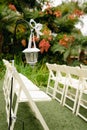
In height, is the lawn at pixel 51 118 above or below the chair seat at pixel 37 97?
below

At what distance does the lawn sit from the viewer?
578 centimetres

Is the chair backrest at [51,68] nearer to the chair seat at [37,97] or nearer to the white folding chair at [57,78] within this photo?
the white folding chair at [57,78]

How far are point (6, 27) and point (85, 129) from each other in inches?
353

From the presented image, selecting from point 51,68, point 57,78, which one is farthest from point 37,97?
point 51,68

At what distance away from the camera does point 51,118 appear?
6.41m

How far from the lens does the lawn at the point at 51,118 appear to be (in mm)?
5781

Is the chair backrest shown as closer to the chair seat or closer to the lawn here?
the lawn

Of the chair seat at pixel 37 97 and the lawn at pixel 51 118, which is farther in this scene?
the lawn at pixel 51 118

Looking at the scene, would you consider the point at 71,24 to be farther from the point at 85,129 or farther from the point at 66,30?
the point at 85,129

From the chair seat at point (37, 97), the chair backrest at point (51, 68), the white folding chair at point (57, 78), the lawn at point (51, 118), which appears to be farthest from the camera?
the chair backrest at point (51, 68)

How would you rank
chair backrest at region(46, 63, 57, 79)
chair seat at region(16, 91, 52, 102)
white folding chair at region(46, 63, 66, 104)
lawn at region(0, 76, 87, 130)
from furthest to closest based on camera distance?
chair backrest at region(46, 63, 57, 79), white folding chair at region(46, 63, 66, 104), lawn at region(0, 76, 87, 130), chair seat at region(16, 91, 52, 102)

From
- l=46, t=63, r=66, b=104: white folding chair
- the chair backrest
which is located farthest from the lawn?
the chair backrest

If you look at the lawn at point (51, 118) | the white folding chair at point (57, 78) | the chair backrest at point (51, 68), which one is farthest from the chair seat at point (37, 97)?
the chair backrest at point (51, 68)

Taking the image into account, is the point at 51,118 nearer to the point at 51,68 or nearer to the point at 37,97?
the point at 37,97
